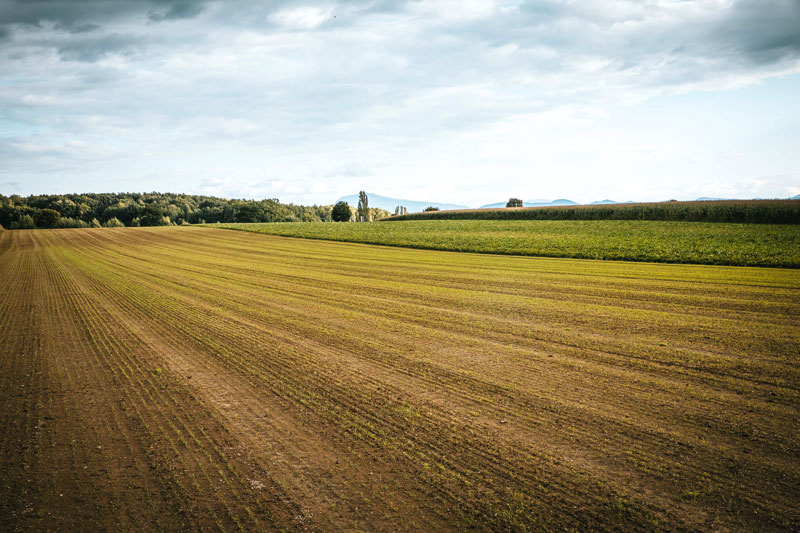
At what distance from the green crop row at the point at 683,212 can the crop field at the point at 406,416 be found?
3688 cm

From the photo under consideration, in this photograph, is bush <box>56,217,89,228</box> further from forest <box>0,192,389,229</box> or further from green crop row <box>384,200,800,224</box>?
green crop row <box>384,200,800,224</box>

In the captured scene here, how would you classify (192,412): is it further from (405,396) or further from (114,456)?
(405,396)

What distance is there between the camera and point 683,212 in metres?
43.9

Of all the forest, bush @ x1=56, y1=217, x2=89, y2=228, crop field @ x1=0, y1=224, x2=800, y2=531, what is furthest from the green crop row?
bush @ x1=56, y1=217, x2=89, y2=228

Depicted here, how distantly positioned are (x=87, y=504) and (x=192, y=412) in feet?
5.19

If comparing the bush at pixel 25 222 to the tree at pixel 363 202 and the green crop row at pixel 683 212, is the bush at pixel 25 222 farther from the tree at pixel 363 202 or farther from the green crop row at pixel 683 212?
the green crop row at pixel 683 212

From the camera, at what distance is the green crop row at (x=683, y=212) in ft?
122

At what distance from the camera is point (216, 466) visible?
397 cm

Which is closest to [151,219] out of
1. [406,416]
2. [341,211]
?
[341,211]

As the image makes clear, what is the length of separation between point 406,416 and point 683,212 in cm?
5068

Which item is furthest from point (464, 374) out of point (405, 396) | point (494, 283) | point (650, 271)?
point (650, 271)

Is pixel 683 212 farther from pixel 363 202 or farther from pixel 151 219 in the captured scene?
pixel 151 219

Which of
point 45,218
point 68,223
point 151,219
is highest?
point 45,218

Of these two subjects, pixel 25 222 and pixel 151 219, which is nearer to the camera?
pixel 25 222
